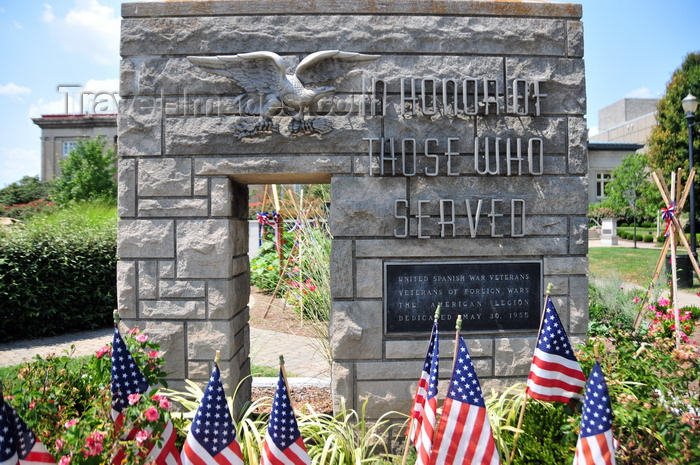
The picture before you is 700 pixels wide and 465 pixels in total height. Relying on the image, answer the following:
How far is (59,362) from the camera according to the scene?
10.7ft

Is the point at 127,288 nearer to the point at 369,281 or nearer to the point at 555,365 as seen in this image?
the point at 369,281

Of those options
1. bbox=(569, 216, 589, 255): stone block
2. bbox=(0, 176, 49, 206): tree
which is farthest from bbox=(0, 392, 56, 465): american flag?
bbox=(0, 176, 49, 206): tree

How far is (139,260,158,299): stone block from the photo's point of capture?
3.99 metres

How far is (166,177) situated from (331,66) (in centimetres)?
171

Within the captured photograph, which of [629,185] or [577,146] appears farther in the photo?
[629,185]

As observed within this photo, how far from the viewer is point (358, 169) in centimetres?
402

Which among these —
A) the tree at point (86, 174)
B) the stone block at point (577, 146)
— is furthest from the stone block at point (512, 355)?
the tree at point (86, 174)

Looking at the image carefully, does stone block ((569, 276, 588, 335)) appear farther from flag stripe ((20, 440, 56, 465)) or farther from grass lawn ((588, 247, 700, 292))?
grass lawn ((588, 247, 700, 292))

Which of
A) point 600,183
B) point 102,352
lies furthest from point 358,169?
point 600,183

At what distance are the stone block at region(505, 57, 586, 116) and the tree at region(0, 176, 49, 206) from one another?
114ft

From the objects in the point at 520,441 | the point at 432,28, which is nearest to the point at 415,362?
the point at 520,441

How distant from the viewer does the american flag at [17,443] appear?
224cm

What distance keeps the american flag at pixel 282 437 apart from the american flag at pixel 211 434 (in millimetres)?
206

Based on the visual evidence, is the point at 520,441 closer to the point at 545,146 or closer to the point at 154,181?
the point at 545,146
